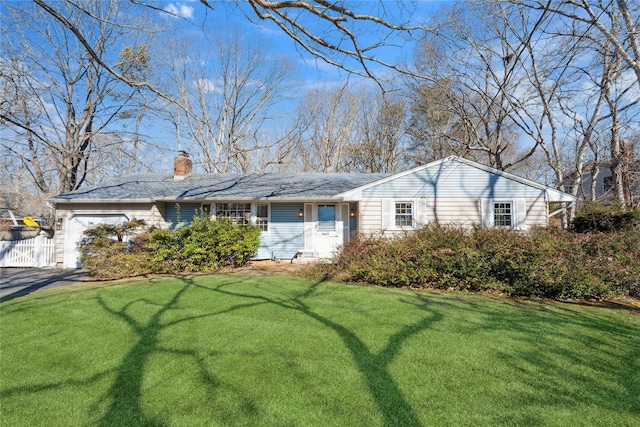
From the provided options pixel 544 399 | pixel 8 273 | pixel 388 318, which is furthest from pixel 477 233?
pixel 8 273

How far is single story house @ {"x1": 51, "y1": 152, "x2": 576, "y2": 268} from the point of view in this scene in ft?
39.5

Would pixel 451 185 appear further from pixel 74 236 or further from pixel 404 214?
pixel 74 236

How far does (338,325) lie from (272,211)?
8924 mm

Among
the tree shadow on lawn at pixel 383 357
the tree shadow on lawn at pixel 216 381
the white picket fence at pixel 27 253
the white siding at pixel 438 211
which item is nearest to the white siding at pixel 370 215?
the white siding at pixel 438 211

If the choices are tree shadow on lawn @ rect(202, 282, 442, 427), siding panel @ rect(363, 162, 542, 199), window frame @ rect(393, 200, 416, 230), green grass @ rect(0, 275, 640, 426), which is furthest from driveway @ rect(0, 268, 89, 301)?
window frame @ rect(393, 200, 416, 230)

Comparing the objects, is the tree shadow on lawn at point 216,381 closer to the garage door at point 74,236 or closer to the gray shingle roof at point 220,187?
the gray shingle roof at point 220,187

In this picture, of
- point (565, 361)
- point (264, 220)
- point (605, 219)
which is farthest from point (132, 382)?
point (605, 219)

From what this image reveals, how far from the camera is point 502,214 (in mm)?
12055

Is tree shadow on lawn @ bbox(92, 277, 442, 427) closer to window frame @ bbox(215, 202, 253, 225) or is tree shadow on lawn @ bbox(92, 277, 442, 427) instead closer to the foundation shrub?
the foundation shrub

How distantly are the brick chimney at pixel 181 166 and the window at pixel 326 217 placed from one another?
7.39m

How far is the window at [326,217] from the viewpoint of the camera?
13.3 meters

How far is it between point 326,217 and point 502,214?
6743mm

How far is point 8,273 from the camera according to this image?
1095 centimetres

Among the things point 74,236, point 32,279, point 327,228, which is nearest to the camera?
point 32,279
